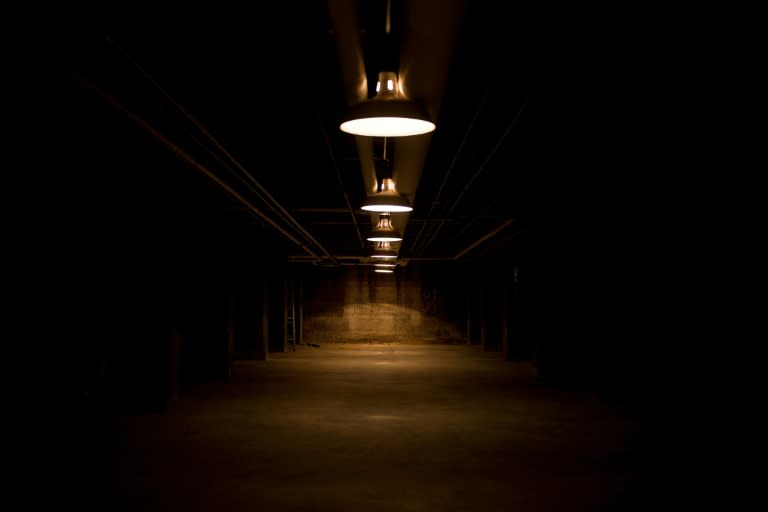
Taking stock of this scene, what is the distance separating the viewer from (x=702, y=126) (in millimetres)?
6590

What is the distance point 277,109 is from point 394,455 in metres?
3.39

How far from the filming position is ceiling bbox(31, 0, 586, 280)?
4141mm

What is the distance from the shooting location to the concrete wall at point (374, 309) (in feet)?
76.3

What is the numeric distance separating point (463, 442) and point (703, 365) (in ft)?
10.1

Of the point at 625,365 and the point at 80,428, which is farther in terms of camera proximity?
the point at 625,365

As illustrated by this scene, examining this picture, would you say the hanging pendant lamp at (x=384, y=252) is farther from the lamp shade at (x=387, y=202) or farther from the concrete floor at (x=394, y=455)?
the lamp shade at (x=387, y=202)

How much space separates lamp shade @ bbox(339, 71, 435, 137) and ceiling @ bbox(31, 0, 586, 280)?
203mm

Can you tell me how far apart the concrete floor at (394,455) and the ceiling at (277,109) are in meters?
2.42

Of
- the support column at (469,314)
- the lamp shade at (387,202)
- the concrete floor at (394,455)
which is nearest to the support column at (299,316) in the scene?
the support column at (469,314)

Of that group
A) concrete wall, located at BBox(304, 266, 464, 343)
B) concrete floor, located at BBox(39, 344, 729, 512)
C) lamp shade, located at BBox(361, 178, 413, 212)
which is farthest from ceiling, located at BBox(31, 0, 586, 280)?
concrete wall, located at BBox(304, 266, 464, 343)

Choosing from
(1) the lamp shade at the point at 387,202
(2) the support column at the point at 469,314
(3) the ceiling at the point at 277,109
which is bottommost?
(2) the support column at the point at 469,314

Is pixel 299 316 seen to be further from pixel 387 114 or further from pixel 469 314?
pixel 387 114

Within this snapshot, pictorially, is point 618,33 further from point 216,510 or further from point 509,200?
point 509,200

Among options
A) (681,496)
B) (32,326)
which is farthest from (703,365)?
(32,326)
